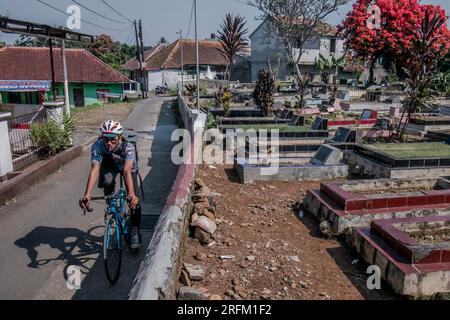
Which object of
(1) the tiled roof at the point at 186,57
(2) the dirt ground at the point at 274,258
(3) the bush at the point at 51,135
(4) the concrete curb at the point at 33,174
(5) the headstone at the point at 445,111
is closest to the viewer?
(2) the dirt ground at the point at 274,258

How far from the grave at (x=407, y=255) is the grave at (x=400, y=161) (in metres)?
3.03

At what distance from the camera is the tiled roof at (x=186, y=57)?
4972 centimetres

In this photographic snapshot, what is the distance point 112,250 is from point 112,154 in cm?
116

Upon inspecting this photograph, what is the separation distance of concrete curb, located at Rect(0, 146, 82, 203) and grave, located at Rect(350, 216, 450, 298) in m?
6.39

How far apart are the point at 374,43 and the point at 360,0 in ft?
9.48

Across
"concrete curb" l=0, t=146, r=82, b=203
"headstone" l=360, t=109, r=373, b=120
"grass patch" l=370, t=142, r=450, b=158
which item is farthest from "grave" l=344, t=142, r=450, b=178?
"concrete curb" l=0, t=146, r=82, b=203

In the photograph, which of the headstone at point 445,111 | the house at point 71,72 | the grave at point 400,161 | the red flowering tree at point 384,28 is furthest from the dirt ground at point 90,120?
the red flowering tree at point 384,28

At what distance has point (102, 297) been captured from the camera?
4.28m

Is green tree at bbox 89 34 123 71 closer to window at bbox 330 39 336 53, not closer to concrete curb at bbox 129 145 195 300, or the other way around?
window at bbox 330 39 336 53

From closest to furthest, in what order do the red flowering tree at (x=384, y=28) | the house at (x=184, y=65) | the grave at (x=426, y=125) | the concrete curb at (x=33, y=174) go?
the concrete curb at (x=33, y=174) < the grave at (x=426, y=125) < the red flowering tree at (x=384, y=28) < the house at (x=184, y=65)

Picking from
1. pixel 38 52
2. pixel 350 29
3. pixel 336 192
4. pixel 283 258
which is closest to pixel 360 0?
pixel 350 29

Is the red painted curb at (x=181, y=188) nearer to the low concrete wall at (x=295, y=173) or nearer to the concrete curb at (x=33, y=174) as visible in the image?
the low concrete wall at (x=295, y=173)

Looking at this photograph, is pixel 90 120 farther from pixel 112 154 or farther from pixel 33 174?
pixel 112 154

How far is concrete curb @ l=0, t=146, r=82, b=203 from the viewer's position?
736 cm
